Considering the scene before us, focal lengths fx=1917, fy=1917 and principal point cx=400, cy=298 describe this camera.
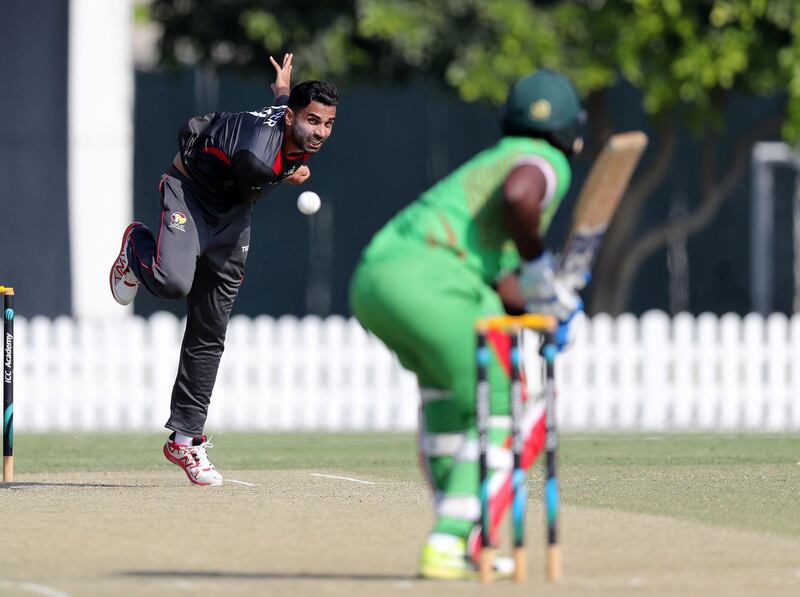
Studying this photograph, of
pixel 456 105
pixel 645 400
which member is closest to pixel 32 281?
pixel 456 105

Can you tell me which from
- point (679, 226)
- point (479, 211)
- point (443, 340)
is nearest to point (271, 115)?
point (479, 211)

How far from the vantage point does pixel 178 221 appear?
985 cm

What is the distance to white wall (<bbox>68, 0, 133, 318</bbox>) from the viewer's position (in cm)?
2111

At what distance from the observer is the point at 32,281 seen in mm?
25219

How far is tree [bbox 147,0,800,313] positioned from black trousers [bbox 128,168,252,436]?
9904mm

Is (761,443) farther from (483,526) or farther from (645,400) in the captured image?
(483,526)

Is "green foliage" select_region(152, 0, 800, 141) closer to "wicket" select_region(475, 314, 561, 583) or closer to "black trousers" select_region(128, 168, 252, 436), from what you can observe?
"black trousers" select_region(128, 168, 252, 436)

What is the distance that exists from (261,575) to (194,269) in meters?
3.32

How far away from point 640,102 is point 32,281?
8742 mm

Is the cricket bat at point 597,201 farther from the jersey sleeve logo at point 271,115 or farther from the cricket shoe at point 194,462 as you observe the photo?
the cricket shoe at point 194,462

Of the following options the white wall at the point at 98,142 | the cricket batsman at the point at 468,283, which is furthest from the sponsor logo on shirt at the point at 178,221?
the white wall at the point at 98,142

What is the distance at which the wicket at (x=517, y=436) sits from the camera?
632 centimetres

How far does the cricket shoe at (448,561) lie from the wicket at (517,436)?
11 cm

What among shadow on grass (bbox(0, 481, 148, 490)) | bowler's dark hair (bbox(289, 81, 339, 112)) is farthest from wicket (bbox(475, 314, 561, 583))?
shadow on grass (bbox(0, 481, 148, 490))
